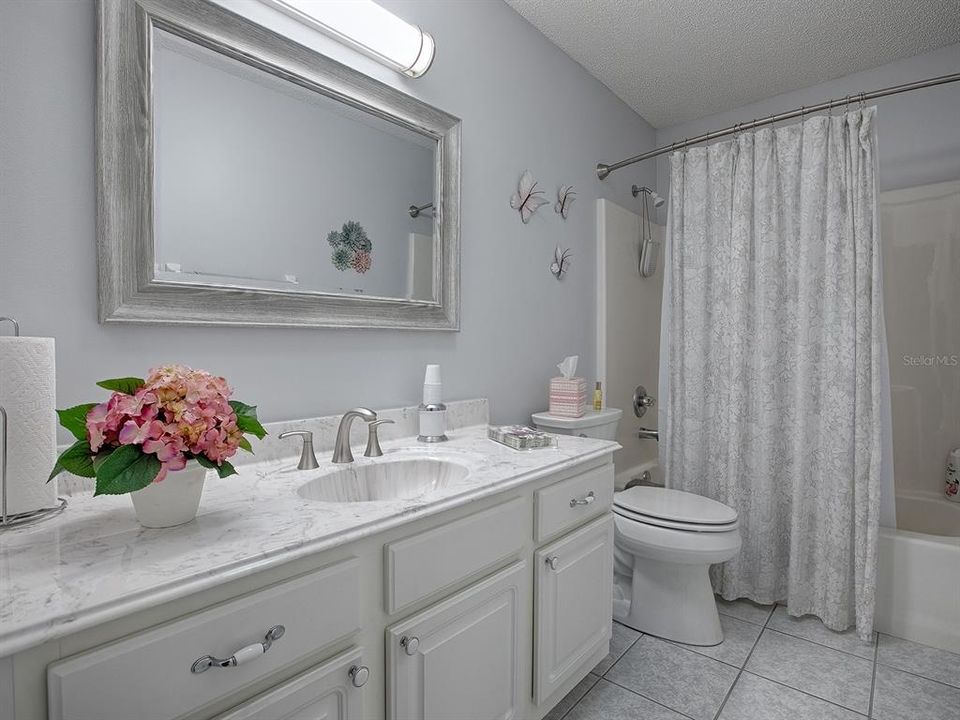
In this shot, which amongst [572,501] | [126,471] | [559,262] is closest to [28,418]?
[126,471]

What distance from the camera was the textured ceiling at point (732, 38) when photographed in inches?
81.3

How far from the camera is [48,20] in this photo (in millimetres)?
978

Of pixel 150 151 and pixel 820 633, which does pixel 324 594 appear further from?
pixel 820 633

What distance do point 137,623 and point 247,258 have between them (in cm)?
87

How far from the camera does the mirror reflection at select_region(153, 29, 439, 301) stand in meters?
1.15

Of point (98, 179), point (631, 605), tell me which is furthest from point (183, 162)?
point (631, 605)

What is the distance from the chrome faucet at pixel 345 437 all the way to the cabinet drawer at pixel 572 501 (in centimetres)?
48

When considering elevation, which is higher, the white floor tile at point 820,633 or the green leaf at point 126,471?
the green leaf at point 126,471

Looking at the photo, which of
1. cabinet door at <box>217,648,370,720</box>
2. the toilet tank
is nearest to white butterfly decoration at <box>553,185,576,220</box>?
the toilet tank

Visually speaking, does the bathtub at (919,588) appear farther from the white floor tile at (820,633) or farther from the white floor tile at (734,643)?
the white floor tile at (734,643)

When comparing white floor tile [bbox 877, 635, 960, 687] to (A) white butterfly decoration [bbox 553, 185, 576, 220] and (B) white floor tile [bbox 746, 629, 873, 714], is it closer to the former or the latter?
(B) white floor tile [bbox 746, 629, 873, 714]

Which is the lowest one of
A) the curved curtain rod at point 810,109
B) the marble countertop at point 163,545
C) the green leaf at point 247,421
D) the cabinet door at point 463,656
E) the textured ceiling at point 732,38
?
the cabinet door at point 463,656

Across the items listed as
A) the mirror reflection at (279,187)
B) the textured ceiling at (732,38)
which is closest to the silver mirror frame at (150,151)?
the mirror reflection at (279,187)

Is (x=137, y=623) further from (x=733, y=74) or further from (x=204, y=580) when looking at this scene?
(x=733, y=74)
